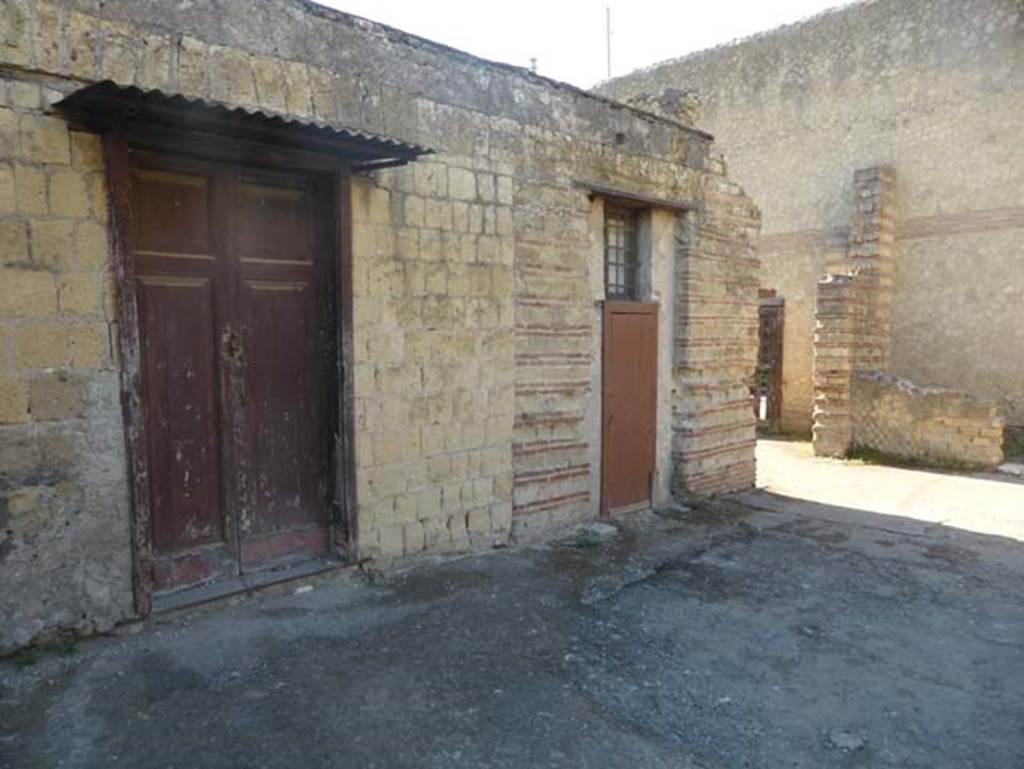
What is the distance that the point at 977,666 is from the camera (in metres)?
4.07

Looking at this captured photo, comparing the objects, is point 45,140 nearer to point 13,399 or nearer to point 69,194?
point 69,194

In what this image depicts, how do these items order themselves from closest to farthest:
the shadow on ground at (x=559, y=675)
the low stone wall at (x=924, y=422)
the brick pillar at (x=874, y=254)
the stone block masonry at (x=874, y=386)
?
the shadow on ground at (x=559, y=675) → the low stone wall at (x=924, y=422) → the stone block masonry at (x=874, y=386) → the brick pillar at (x=874, y=254)

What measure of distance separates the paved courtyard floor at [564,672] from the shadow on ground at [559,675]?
13 millimetres

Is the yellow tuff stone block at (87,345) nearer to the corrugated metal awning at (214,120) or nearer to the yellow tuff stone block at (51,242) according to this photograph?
the yellow tuff stone block at (51,242)

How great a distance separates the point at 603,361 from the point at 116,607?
429cm

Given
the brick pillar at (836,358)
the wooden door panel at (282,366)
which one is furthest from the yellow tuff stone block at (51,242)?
the brick pillar at (836,358)

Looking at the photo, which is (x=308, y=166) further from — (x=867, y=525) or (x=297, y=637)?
(x=867, y=525)

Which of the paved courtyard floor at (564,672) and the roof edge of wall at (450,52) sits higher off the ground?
the roof edge of wall at (450,52)

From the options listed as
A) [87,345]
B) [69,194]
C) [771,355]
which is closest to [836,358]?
[771,355]

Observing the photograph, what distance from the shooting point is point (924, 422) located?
10.4 metres

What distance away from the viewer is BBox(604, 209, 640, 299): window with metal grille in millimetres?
6988

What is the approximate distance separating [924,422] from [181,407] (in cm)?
988

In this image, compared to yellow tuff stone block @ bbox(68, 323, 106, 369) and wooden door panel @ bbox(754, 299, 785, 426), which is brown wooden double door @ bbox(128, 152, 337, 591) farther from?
wooden door panel @ bbox(754, 299, 785, 426)

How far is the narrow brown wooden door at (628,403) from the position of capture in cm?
681
